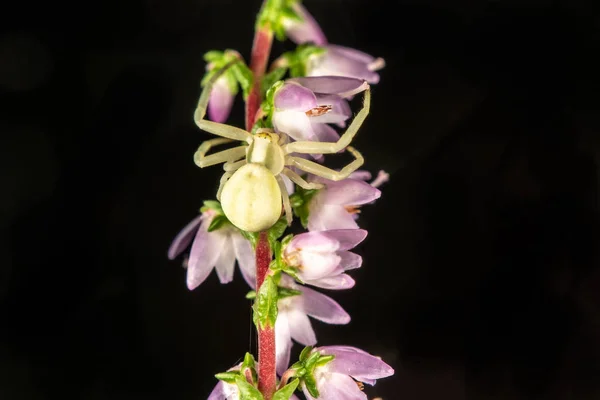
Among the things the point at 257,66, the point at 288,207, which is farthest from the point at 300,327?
the point at 257,66

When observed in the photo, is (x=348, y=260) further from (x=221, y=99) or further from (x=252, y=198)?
(x=221, y=99)

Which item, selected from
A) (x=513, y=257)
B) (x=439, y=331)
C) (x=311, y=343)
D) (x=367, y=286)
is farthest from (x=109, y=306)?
(x=311, y=343)

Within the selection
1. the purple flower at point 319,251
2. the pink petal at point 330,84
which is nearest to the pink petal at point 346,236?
the purple flower at point 319,251

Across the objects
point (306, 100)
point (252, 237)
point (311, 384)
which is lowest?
point (311, 384)

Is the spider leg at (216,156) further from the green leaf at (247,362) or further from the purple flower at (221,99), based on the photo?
the green leaf at (247,362)

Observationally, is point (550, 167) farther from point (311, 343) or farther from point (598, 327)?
point (311, 343)
